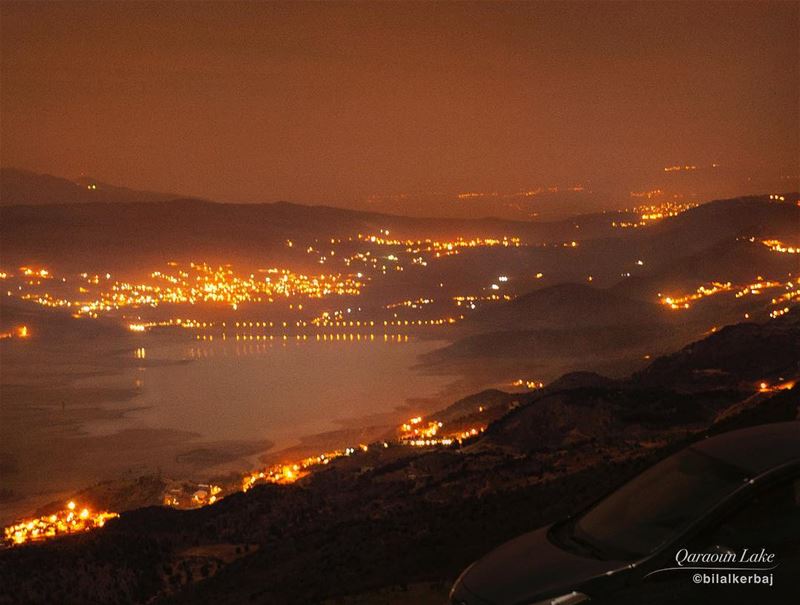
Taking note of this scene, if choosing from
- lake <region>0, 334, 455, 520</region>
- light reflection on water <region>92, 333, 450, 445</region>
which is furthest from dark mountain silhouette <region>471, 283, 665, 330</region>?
lake <region>0, 334, 455, 520</region>

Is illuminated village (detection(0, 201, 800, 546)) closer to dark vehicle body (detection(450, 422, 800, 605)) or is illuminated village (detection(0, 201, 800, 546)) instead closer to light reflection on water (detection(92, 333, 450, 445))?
light reflection on water (detection(92, 333, 450, 445))

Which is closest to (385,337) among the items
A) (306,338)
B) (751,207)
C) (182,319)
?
(306,338)

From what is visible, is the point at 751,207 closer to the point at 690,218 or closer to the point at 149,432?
the point at 690,218

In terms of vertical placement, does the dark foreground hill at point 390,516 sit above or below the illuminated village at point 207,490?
above

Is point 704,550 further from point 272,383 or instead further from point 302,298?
point 302,298

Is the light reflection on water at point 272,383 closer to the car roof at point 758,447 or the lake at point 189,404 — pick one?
the lake at point 189,404

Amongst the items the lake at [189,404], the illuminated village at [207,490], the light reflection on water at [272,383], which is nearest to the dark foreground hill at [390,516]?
the illuminated village at [207,490]

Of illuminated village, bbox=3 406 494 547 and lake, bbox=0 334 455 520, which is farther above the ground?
illuminated village, bbox=3 406 494 547
